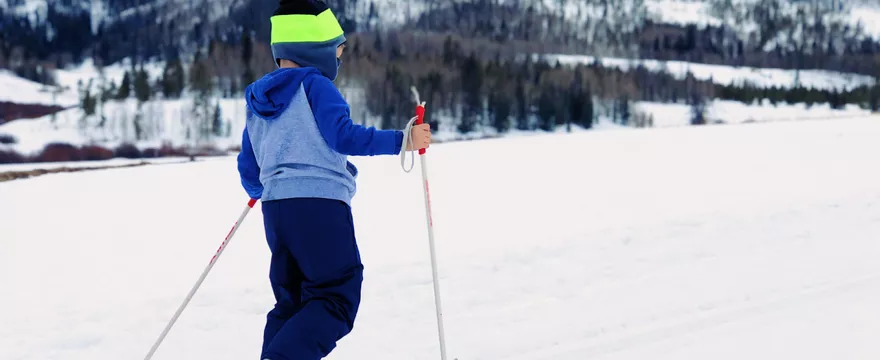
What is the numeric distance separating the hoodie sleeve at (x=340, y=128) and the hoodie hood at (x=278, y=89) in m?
0.04

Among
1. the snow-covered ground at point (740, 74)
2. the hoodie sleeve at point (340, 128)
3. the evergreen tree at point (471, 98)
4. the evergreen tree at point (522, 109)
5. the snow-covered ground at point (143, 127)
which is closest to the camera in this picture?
the hoodie sleeve at point (340, 128)

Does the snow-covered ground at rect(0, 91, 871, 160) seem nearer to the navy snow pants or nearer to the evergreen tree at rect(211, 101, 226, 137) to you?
the evergreen tree at rect(211, 101, 226, 137)

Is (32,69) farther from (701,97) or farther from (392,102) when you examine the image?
(701,97)

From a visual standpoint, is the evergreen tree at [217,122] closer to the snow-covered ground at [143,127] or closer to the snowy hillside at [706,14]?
the snow-covered ground at [143,127]

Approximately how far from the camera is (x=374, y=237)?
716 centimetres

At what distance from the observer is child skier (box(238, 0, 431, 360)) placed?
2.62 m

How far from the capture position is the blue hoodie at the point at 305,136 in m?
2.62

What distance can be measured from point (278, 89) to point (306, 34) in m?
0.22

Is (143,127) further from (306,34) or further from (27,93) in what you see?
(306,34)

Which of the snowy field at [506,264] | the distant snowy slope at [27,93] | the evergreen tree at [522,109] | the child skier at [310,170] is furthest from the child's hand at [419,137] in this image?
the distant snowy slope at [27,93]

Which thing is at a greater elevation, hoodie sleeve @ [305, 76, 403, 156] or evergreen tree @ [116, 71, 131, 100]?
hoodie sleeve @ [305, 76, 403, 156]

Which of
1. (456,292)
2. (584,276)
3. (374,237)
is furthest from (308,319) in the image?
(374,237)

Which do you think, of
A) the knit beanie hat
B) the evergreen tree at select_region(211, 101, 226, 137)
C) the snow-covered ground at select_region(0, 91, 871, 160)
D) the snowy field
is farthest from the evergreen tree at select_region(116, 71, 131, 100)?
the knit beanie hat

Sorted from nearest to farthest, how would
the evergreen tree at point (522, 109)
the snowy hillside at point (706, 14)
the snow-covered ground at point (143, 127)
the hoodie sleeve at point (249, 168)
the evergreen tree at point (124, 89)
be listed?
the hoodie sleeve at point (249, 168), the snow-covered ground at point (143, 127), the evergreen tree at point (124, 89), the evergreen tree at point (522, 109), the snowy hillside at point (706, 14)
